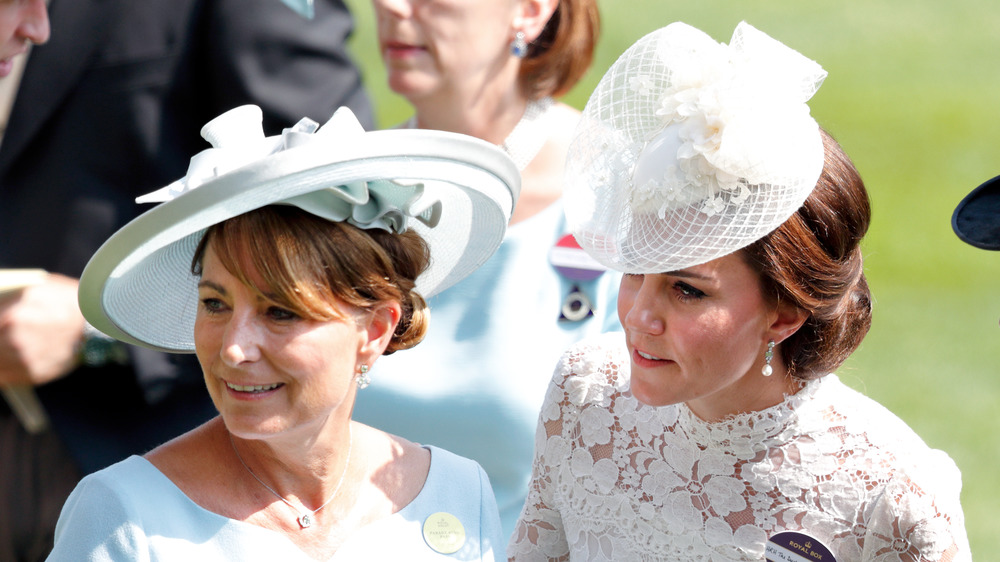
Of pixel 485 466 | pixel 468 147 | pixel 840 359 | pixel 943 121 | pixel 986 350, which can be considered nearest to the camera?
pixel 468 147

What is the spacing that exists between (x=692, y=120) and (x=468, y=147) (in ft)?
1.92

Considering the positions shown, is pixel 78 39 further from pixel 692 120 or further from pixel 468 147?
pixel 692 120

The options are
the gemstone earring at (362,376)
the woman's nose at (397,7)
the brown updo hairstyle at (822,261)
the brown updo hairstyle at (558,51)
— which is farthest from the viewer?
the brown updo hairstyle at (558,51)

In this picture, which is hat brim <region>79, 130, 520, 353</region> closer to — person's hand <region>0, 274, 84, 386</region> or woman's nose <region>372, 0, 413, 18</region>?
person's hand <region>0, 274, 84, 386</region>

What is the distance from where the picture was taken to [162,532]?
2.53 m

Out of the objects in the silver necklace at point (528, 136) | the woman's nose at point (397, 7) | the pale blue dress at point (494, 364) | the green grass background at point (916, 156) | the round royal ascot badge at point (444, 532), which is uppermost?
the woman's nose at point (397, 7)

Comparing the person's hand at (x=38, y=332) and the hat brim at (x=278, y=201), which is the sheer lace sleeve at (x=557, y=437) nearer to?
the hat brim at (x=278, y=201)

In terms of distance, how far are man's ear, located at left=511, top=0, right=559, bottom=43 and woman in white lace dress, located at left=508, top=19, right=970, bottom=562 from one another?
132 centimetres

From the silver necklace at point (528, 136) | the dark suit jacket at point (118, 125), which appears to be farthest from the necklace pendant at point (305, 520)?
the silver necklace at point (528, 136)

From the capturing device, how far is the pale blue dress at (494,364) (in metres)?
3.99

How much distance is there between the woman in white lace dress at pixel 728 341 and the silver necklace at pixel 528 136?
106cm

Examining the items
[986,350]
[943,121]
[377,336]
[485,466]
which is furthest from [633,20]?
[377,336]

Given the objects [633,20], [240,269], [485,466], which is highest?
[240,269]

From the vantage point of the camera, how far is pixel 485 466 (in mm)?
4020
